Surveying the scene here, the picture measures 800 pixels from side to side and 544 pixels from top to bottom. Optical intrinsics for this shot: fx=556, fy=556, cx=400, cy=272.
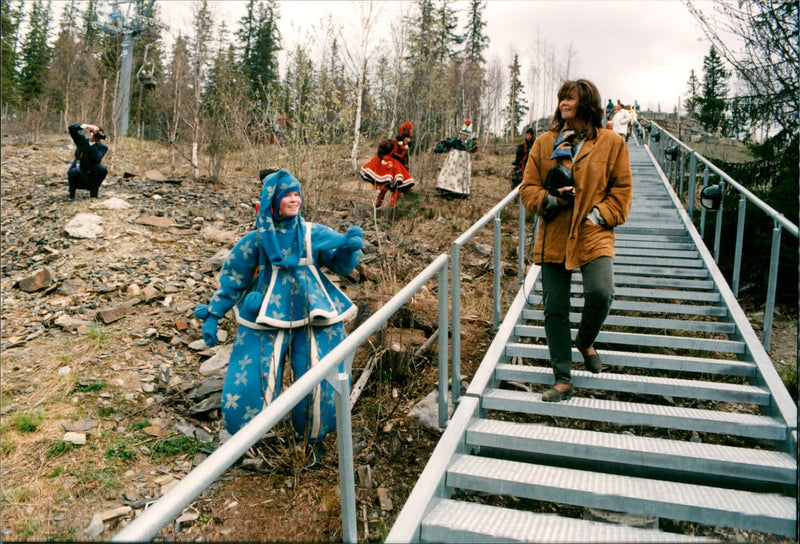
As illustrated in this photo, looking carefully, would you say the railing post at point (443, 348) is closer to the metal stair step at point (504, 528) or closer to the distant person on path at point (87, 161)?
the metal stair step at point (504, 528)

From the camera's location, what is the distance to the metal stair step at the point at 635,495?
2.23 m

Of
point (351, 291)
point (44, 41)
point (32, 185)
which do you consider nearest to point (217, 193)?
point (32, 185)

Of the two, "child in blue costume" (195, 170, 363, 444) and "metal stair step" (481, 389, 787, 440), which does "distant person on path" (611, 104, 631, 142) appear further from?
"child in blue costume" (195, 170, 363, 444)

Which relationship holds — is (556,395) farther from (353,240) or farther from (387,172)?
(387,172)

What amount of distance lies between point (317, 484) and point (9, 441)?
246cm

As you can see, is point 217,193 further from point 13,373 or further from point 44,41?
point 44,41

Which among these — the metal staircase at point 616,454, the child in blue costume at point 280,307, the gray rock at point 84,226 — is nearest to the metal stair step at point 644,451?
the metal staircase at point 616,454

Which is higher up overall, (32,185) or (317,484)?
(32,185)

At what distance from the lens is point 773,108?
715 cm

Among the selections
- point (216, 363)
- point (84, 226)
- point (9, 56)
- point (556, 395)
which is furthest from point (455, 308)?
point (9, 56)

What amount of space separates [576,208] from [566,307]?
0.55m

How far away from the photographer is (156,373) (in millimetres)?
4918

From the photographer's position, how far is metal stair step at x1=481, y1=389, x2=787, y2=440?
284 cm

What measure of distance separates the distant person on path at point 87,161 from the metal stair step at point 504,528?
355 inches
